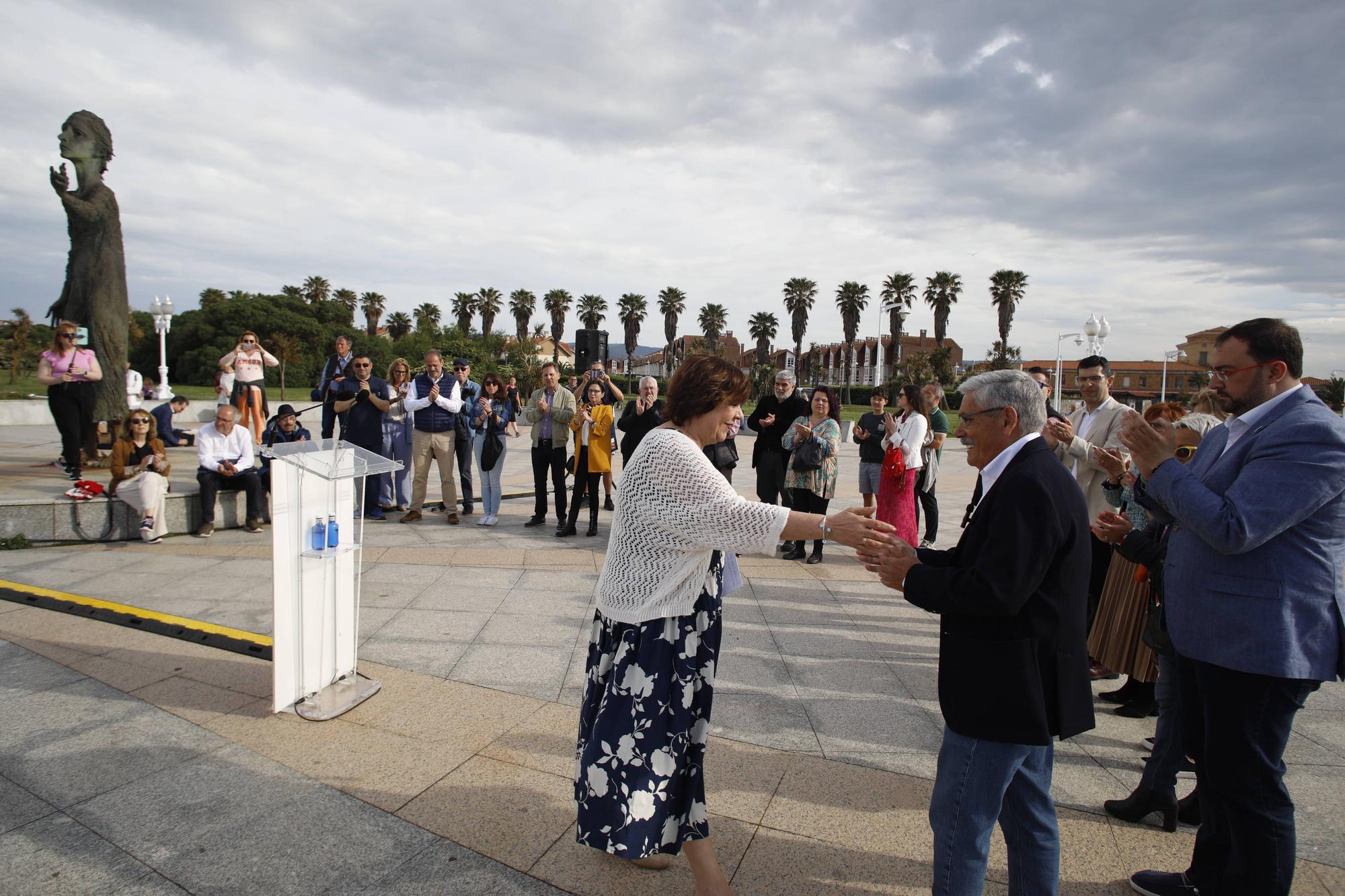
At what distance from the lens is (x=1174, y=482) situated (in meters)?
2.24

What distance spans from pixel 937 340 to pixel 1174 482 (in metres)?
69.2

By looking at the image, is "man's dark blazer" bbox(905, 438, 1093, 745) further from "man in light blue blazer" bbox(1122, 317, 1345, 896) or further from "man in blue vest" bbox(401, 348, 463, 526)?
"man in blue vest" bbox(401, 348, 463, 526)

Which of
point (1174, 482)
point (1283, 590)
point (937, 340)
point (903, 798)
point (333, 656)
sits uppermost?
point (937, 340)

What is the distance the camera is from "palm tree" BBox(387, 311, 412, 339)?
278 feet

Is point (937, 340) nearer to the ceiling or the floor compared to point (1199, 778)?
nearer to the ceiling

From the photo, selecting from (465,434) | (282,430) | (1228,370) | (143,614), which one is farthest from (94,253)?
(1228,370)

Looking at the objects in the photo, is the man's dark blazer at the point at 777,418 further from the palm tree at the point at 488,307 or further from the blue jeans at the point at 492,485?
the palm tree at the point at 488,307

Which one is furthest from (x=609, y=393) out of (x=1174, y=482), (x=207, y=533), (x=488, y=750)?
(x=1174, y=482)

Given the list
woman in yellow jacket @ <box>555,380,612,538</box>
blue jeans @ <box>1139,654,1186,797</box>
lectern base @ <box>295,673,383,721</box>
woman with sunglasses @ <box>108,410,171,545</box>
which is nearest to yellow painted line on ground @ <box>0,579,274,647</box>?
lectern base @ <box>295,673,383,721</box>

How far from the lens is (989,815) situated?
6.79 feet

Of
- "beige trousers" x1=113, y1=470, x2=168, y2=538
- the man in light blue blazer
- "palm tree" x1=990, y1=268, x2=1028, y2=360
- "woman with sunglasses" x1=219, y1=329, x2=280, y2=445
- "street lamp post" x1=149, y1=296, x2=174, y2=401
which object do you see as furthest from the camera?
"palm tree" x1=990, y1=268, x2=1028, y2=360

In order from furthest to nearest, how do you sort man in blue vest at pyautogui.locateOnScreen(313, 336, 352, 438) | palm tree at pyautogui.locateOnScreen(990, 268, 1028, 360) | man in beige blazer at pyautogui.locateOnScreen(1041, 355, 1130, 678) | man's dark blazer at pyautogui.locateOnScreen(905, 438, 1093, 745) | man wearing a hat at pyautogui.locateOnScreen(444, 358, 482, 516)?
palm tree at pyautogui.locateOnScreen(990, 268, 1028, 360) → man wearing a hat at pyautogui.locateOnScreen(444, 358, 482, 516) → man in blue vest at pyautogui.locateOnScreen(313, 336, 352, 438) → man in beige blazer at pyautogui.locateOnScreen(1041, 355, 1130, 678) → man's dark blazer at pyautogui.locateOnScreen(905, 438, 1093, 745)

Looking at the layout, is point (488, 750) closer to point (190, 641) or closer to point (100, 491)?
point (190, 641)

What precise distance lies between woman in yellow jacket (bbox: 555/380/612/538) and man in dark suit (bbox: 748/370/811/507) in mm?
1692
